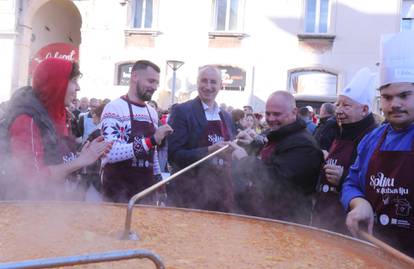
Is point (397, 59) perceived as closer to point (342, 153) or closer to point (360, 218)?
point (342, 153)

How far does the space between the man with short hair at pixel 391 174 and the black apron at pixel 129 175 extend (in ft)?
4.52

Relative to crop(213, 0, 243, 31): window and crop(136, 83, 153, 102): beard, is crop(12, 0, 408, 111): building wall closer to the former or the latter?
crop(213, 0, 243, 31): window

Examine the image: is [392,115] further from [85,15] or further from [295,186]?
[85,15]

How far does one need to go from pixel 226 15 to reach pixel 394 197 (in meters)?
13.2

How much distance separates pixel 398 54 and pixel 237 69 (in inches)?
483

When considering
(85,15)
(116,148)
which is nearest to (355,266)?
(116,148)

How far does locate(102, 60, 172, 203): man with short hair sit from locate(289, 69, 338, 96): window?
11621 mm

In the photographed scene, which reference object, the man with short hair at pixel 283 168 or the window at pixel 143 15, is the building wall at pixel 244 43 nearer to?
the window at pixel 143 15

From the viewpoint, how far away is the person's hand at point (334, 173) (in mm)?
2799

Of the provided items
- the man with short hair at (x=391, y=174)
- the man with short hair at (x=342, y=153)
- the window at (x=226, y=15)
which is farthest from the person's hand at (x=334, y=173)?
the window at (x=226, y=15)

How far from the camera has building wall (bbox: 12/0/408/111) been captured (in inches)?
552

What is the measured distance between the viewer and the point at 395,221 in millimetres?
2195

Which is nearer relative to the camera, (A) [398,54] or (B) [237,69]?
(A) [398,54]

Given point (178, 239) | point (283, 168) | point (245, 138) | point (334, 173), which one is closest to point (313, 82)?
point (245, 138)
